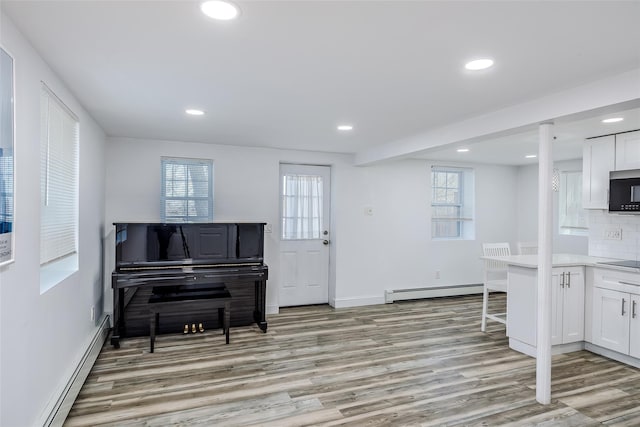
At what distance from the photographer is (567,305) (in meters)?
3.81

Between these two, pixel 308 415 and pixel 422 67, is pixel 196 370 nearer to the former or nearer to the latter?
pixel 308 415

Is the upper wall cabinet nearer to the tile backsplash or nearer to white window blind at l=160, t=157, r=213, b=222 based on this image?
the tile backsplash

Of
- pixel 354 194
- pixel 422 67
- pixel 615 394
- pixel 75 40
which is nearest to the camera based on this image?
pixel 75 40

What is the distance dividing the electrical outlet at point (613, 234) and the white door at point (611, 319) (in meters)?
0.90

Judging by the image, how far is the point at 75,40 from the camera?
1938 mm

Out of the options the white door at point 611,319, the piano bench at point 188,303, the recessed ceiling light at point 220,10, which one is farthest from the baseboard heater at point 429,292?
the recessed ceiling light at point 220,10

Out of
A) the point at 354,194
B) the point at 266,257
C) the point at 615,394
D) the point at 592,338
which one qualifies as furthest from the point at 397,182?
the point at 615,394

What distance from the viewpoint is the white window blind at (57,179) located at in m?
2.43

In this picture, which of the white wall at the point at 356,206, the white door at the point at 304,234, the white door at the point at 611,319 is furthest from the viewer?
the white door at the point at 304,234

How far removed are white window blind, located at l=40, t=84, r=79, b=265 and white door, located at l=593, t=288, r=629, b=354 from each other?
473 cm

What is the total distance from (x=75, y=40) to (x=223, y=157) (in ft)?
9.94

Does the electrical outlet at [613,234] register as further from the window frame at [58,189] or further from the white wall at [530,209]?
the window frame at [58,189]

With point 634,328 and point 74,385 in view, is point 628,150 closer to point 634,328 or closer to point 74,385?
point 634,328

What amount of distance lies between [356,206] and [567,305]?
2.89m
